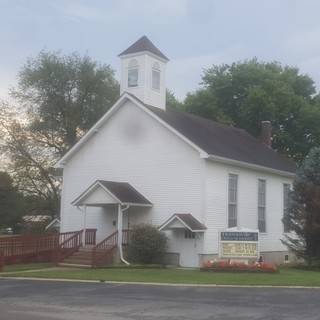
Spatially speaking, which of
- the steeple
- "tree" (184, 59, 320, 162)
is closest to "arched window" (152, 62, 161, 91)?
the steeple

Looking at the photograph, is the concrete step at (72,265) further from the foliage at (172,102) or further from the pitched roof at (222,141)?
the foliage at (172,102)

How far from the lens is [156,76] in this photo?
34.9 m

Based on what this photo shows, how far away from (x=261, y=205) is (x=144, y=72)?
980cm

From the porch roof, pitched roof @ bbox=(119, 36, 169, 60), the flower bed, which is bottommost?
the flower bed

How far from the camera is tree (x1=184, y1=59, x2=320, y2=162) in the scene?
52.0m

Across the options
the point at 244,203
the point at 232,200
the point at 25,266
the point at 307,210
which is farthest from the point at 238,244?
the point at 25,266

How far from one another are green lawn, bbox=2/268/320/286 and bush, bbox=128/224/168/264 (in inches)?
102

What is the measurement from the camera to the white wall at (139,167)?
31.1m

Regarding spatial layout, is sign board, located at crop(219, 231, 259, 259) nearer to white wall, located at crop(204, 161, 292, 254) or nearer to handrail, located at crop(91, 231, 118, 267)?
white wall, located at crop(204, 161, 292, 254)

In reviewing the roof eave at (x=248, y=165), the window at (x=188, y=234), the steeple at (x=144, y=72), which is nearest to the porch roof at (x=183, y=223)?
the window at (x=188, y=234)

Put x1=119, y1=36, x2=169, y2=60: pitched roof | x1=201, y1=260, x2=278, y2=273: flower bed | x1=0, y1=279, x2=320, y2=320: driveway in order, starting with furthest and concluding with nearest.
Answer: x1=119, y1=36, x2=169, y2=60: pitched roof < x1=201, y1=260, x2=278, y2=273: flower bed < x1=0, y1=279, x2=320, y2=320: driveway

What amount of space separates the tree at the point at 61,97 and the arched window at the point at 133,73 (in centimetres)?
1881

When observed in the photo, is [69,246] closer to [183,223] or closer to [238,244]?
[183,223]

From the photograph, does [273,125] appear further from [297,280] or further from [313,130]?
[297,280]
